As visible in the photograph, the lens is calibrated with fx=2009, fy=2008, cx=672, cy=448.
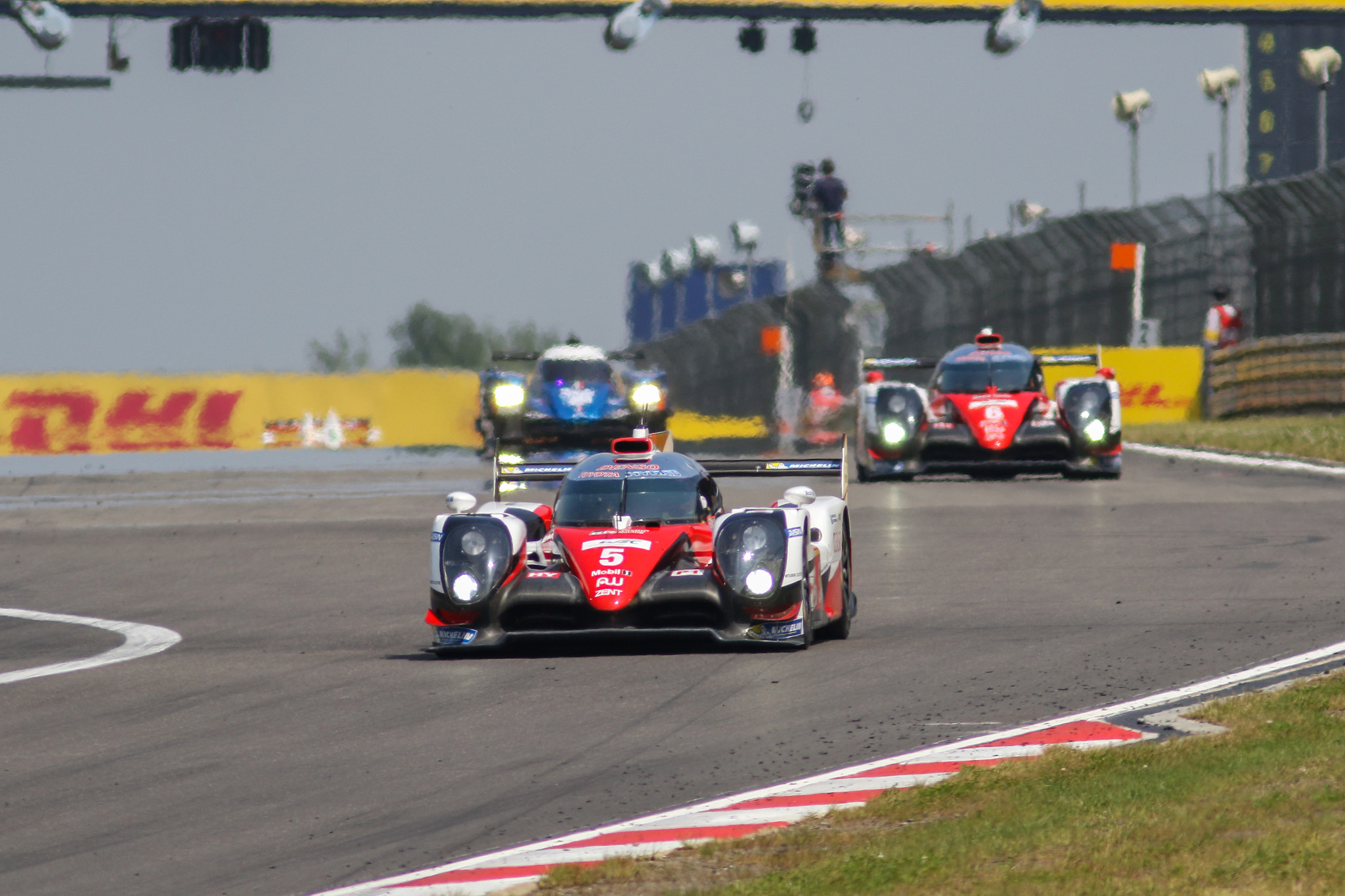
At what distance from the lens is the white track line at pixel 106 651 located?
960 centimetres

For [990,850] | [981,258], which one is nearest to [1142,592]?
[990,850]

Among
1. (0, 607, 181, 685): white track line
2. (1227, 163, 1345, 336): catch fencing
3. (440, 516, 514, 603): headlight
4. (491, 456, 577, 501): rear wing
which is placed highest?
(1227, 163, 1345, 336): catch fencing

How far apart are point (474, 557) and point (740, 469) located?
2.03 meters

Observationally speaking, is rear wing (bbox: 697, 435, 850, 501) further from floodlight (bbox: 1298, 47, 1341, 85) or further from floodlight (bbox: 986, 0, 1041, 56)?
floodlight (bbox: 1298, 47, 1341, 85)

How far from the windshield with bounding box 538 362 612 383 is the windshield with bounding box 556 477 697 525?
15.0 metres

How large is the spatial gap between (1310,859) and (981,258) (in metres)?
30.9

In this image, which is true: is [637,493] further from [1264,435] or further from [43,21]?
[43,21]

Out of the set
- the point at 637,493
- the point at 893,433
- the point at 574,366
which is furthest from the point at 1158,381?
the point at 637,493

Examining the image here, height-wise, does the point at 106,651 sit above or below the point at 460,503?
below

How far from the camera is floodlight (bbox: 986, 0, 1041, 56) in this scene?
87.1 feet

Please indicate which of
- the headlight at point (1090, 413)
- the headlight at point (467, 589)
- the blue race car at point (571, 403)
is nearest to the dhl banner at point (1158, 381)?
the blue race car at point (571, 403)

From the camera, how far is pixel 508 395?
24.7 metres

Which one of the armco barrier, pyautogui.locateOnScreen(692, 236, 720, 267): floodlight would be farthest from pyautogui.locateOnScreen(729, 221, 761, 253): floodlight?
the armco barrier

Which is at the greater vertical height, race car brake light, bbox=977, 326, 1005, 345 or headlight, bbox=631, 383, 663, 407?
race car brake light, bbox=977, 326, 1005, 345
